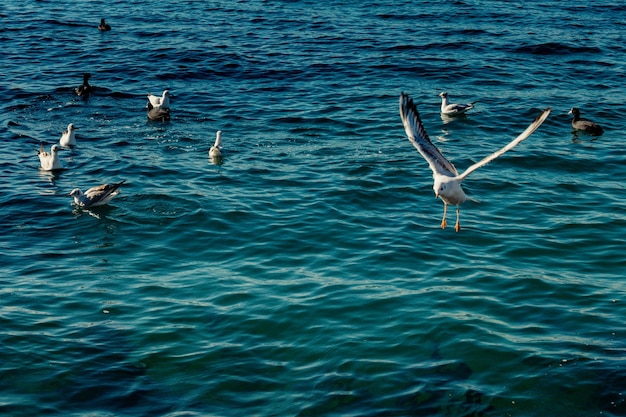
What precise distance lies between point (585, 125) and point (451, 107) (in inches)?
159

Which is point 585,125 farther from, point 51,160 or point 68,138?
point 51,160

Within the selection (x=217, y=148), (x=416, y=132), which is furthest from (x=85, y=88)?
(x=416, y=132)

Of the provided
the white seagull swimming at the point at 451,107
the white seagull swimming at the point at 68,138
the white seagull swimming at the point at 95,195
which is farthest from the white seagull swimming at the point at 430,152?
the white seagull swimming at the point at 68,138

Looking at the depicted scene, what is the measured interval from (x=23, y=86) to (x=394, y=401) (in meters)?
22.9

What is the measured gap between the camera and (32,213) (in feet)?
70.2

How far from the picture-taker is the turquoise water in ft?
47.5

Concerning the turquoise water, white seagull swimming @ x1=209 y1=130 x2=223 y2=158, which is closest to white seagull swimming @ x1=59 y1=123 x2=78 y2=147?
the turquoise water

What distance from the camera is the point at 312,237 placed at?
1992 cm

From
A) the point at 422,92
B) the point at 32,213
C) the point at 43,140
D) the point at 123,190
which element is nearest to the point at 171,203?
the point at 123,190

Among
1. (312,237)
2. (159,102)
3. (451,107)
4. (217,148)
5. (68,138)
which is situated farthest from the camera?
(159,102)

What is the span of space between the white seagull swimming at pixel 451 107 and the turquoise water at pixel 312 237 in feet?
1.94

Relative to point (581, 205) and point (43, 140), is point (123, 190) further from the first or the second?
point (581, 205)

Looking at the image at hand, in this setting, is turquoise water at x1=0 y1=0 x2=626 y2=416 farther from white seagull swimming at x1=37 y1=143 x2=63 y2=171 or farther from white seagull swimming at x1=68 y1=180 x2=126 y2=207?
white seagull swimming at x1=37 y1=143 x2=63 y2=171

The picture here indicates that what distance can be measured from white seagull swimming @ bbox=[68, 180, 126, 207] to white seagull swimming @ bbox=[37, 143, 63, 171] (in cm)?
258
